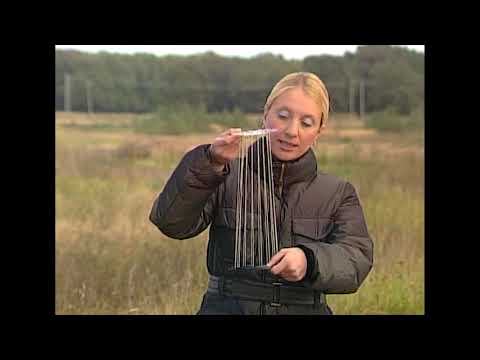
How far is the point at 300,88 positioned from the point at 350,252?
1.87 feet

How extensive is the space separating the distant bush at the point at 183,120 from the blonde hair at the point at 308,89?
2892 millimetres

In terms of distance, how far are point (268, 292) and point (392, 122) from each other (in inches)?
157

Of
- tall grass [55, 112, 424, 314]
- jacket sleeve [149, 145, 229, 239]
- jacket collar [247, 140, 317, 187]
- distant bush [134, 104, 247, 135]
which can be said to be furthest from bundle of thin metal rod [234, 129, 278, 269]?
distant bush [134, 104, 247, 135]

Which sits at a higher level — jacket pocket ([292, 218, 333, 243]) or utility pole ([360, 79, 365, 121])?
utility pole ([360, 79, 365, 121])

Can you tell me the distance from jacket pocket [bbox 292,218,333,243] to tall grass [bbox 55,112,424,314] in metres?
1.19

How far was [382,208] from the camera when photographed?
16.9 ft

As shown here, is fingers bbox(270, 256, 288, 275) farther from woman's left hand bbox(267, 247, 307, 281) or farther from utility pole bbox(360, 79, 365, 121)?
utility pole bbox(360, 79, 365, 121)

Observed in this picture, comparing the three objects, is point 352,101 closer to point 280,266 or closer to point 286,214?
point 286,214

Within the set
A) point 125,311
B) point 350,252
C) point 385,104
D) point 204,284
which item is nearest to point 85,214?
point 125,311

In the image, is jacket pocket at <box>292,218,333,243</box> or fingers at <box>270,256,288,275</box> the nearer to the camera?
fingers at <box>270,256,288,275</box>

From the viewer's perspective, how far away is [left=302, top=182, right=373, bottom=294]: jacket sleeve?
8.50 feet

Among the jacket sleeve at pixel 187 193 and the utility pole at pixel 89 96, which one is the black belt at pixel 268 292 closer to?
the jacket sleeve at pixel 187 193

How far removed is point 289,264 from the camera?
2498 mm

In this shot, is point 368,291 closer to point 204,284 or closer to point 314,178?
point 204,284
